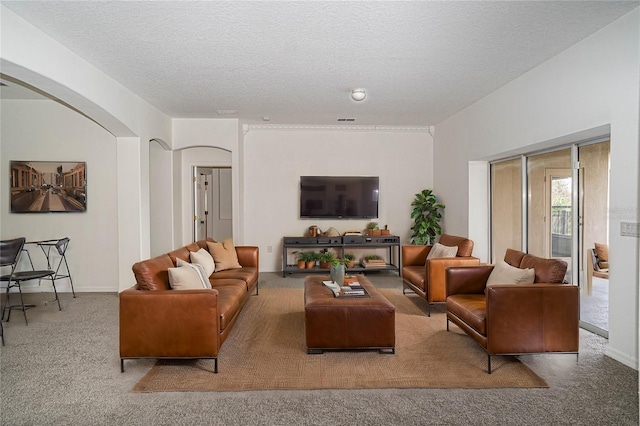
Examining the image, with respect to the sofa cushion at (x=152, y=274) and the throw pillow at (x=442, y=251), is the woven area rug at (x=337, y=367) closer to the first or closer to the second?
the sofa cushion at (x=152, y=274)

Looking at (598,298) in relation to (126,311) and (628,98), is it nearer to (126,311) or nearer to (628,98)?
(628,98)

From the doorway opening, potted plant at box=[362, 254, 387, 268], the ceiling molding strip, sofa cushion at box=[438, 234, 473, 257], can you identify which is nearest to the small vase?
sofa cushion at box=[438, 234, 473, 257]

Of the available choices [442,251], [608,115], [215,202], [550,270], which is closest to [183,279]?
[550,270]

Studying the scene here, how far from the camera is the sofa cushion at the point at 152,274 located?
2992 millimetres

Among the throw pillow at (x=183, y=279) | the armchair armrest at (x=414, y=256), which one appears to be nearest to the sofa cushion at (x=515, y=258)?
the armchair armrest at (x=414, y=256)

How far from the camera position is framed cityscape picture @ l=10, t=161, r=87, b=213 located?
5.36 meters

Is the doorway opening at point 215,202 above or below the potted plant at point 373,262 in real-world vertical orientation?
above

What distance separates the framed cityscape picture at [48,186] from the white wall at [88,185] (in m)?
0.08

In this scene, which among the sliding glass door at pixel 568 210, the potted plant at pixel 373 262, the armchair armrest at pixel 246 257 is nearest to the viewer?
the sliding glass door at pixel 568 210

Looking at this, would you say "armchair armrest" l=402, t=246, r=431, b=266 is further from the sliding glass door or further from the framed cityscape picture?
the framed cityscape picture

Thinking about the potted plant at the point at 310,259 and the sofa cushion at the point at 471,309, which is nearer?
the sofa cushion at the point at 471,309

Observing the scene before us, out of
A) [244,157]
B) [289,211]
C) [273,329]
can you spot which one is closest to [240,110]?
[244,157]

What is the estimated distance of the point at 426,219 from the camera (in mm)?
6742

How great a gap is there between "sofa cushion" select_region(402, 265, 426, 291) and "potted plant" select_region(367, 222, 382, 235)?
1659mm
